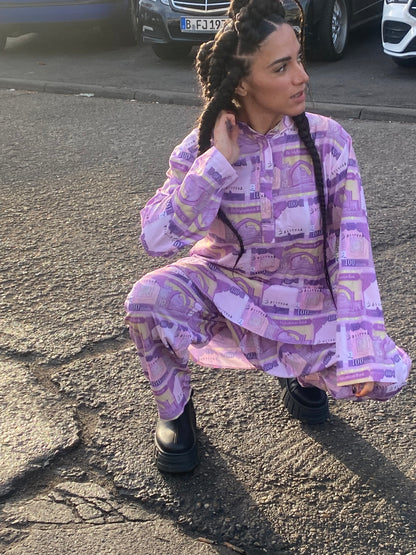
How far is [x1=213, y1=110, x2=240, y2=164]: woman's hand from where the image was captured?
232 centimetres

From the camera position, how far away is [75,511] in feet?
7.91

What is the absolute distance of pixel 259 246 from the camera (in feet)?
8.18

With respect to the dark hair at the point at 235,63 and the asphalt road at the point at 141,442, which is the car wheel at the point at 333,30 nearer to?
the asphalt road at the point at 141,442

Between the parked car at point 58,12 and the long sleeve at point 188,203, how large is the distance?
753cm

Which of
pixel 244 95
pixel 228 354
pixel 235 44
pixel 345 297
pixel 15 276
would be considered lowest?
pixel 15 276

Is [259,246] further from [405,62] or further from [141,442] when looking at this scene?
[405,62]

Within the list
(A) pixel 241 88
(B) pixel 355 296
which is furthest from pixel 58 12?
(B) pixel 355 296

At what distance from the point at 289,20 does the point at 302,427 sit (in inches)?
51.7

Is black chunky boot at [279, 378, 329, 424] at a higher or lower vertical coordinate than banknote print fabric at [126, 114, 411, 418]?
lower

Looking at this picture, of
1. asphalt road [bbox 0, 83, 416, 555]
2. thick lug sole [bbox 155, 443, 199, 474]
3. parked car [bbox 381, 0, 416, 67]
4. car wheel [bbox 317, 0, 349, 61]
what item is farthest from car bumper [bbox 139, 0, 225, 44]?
thick lug sole [bbox 155, 443, 199, 474]

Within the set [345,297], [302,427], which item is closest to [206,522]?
[302,427]

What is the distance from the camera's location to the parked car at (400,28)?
7453mm

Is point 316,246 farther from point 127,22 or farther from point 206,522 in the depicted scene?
point 127,22

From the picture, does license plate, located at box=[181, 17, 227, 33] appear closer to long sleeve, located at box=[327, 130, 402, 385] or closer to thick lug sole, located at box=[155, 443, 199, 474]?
long sleeve, located at box=[327, 130, 402, 385]
